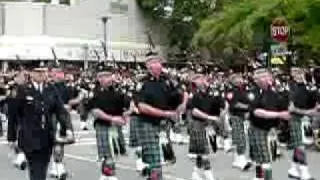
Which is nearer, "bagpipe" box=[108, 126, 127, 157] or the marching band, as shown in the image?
the marching band

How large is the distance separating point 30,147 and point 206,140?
15.9 ft

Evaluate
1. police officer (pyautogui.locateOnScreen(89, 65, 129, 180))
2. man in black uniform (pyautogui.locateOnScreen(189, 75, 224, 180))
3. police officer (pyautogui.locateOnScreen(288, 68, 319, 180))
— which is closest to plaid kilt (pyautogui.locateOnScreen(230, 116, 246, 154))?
man in black uniform (pyautogui.locateOnScreen(189, 75, 224, 180))

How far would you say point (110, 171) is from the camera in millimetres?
12547

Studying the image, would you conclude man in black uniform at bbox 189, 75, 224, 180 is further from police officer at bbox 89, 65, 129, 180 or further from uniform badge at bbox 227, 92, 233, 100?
uniform badge at bbox 227, 92, 233, 100

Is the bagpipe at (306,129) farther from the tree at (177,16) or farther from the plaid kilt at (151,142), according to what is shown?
the tree at (177,16)

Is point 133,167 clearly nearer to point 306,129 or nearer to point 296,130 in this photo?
point 306,129

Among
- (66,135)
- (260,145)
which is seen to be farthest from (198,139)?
(66,135)

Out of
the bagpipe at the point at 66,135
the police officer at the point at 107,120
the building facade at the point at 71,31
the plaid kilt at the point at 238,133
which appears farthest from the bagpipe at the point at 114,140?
the building facade at the point at 71,31

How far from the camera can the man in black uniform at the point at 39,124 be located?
9602mm

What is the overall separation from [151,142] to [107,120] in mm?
1300

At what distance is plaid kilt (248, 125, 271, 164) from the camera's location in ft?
39.2

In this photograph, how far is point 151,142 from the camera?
11.6 metres

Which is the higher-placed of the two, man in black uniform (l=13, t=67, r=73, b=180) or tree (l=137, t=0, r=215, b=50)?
man in black uniform (l=13, t=67, r=73, b=180)

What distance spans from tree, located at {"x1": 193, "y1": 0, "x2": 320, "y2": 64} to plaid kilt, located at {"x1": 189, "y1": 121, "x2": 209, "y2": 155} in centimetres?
1045
